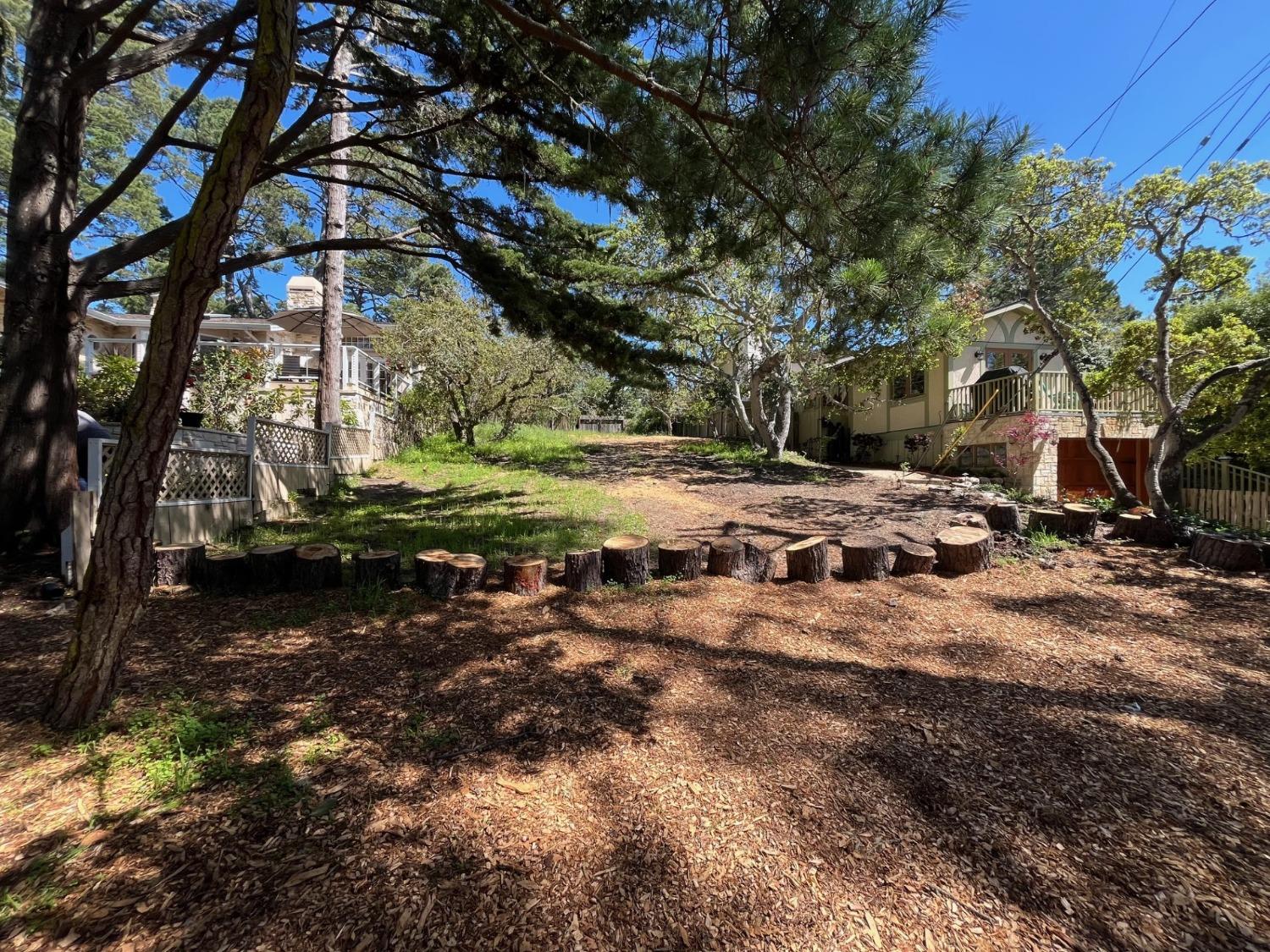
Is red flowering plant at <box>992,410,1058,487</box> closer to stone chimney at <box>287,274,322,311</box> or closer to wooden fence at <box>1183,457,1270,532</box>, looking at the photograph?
wooden fence at <box>1183,457,1270,532</box>

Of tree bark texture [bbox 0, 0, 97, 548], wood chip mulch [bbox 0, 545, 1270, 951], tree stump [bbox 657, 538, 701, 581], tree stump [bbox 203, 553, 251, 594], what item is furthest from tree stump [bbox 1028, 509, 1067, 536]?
tree bark texture [bbox 0, 0, 97, 548]

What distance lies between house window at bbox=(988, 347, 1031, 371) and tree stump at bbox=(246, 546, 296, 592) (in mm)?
16832

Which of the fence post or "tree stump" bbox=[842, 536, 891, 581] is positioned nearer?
"tree stump" bbox=[842, 536, 891, 581]

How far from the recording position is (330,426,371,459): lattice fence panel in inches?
402

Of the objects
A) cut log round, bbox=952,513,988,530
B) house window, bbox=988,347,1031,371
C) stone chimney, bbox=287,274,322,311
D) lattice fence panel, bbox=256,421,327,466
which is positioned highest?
stone chimney, bbox=287,274,322,311

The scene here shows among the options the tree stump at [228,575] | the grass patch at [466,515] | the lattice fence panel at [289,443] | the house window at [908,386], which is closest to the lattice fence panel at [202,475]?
the grass patch at [466,515]

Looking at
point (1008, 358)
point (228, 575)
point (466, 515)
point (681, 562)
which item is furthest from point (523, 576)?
point (1008, 358)

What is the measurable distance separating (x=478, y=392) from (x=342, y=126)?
22.3 ft

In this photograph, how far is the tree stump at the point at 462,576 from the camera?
159 inches

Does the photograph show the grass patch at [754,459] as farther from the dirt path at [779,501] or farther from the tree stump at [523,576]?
the tree stump at [523,576]

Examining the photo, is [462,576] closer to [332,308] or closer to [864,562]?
[864,562]

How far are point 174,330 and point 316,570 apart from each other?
248 cm

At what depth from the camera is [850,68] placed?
2.62 meters

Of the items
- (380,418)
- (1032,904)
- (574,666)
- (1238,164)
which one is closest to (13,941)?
(574,666)
